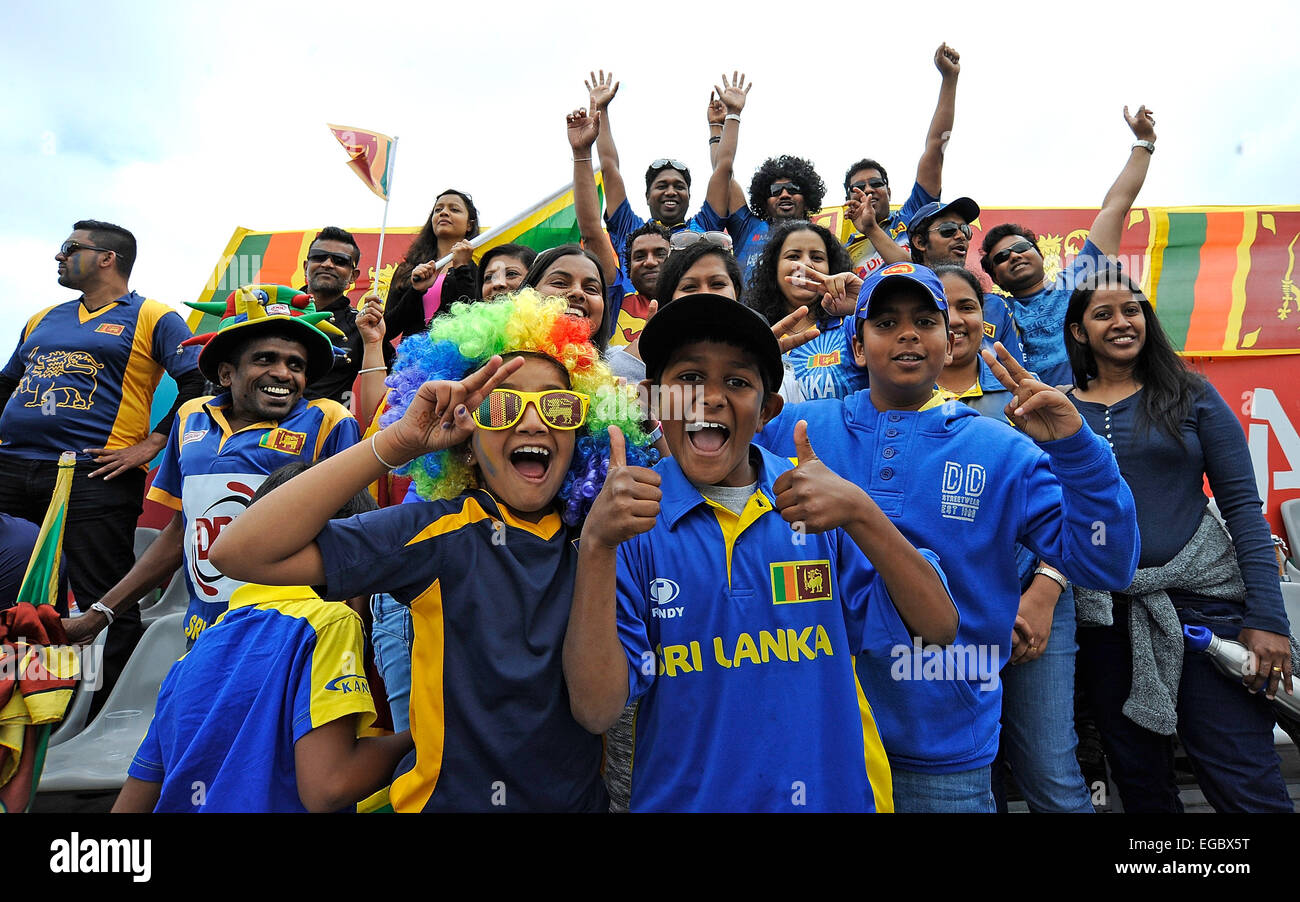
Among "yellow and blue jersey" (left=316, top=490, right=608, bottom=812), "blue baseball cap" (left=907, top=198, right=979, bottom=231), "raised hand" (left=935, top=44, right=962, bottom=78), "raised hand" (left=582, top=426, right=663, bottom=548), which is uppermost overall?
"raised hand" (left=935, top=44, right=962, bottom=78)

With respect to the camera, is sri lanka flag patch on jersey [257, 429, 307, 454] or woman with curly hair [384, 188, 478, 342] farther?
Result: woman with curly hair [384, 188, 478, 342]

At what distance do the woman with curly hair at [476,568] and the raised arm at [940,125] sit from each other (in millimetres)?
3904

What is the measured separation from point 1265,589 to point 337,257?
5242mm

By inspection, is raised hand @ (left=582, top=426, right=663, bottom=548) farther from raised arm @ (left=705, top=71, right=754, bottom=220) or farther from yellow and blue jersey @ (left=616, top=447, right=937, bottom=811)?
raised arm @ (left=705, top=71, right=754, bottom=220)

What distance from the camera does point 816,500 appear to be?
1.74 m

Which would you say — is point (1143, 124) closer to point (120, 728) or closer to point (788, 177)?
point (788, 177)

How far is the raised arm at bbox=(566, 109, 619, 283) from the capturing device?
4.16 m

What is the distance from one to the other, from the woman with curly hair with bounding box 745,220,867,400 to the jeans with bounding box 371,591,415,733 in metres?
1.83

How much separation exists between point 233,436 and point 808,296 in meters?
2.72

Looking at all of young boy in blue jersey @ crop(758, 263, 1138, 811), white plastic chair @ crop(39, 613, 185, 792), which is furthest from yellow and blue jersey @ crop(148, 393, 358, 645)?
young boy in blue jersey @ crop(758, 263, 1138, 811)

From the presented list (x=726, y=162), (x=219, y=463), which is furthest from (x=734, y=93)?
(x=219, y=463)
